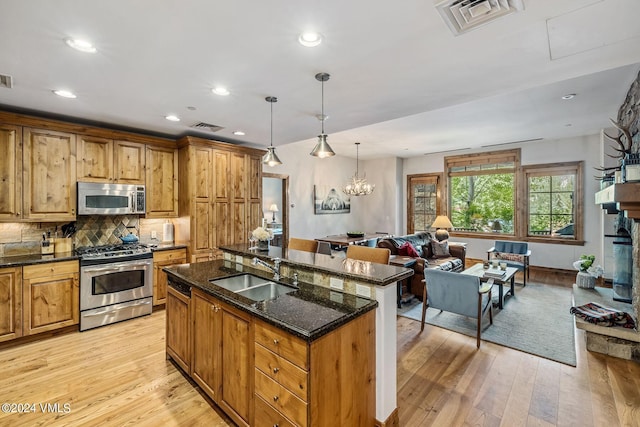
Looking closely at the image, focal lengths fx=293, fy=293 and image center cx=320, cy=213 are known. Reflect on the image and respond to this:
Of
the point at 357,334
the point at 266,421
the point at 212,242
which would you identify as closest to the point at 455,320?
the point at 357,334

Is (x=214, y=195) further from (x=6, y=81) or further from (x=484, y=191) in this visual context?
(x=484, y=191)

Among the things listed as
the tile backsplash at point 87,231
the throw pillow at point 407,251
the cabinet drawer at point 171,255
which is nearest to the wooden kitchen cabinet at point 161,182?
the tile backsplash at point 87,231

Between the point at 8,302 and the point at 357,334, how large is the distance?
12.4 ft

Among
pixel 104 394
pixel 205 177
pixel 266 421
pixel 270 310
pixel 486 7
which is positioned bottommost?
pixel 104 394

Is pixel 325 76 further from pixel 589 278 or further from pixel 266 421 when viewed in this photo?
A: pixel 589 278

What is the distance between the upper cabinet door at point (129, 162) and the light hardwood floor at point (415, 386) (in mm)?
2100

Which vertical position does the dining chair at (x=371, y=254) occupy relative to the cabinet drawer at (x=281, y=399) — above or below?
above

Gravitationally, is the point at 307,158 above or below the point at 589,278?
above

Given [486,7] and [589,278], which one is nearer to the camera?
[486,7]

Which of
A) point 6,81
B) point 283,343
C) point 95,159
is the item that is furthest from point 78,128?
point 283,343

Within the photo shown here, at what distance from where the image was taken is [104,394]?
7.86 ft

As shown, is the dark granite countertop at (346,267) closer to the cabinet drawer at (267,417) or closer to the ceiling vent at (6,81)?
the cabinet drawer at (267,417)

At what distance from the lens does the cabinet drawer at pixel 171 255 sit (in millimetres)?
4162

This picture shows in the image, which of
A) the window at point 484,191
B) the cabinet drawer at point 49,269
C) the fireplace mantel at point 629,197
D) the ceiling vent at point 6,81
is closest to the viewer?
the fireplace mantel at point 629,197
